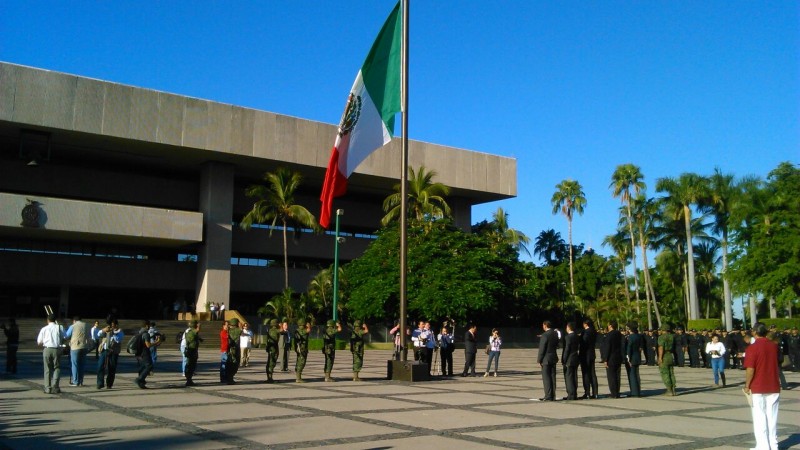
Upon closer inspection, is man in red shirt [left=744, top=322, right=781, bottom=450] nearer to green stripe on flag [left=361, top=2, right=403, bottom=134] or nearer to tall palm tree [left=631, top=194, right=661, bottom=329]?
green stripe on flag [left=361, top=2, right=403, bottom=134]

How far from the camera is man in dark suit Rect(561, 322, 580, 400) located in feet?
48.9

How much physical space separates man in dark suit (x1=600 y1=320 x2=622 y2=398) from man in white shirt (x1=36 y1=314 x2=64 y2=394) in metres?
11.3

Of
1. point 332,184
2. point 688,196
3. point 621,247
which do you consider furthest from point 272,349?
point 621,247

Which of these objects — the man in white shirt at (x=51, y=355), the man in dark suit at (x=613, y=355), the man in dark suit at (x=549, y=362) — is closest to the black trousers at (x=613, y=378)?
the man in dark suit at (x=613, y=355)

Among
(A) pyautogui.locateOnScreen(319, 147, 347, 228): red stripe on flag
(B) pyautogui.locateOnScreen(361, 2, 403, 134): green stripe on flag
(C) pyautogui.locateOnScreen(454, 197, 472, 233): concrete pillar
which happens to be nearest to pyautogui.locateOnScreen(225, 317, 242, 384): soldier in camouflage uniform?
(A) pyautogui.locateOnScreen(319, 147, 347, 228): red stripe on flag

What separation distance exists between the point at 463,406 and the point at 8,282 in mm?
37719

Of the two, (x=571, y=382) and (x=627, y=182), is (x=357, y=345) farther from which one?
(x=627, y=182)

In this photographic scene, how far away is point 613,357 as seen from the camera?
15.7 m

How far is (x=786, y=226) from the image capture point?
1660 inches

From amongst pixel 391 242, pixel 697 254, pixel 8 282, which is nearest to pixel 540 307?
pixel 391 242

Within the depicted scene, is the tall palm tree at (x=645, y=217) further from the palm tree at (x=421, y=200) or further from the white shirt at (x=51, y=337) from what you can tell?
the white shirt at (x=51, y=337)

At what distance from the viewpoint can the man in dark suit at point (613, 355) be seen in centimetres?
1572

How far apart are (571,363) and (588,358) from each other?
2.37ft

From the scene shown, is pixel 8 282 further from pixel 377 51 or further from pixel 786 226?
pixel 786 226
